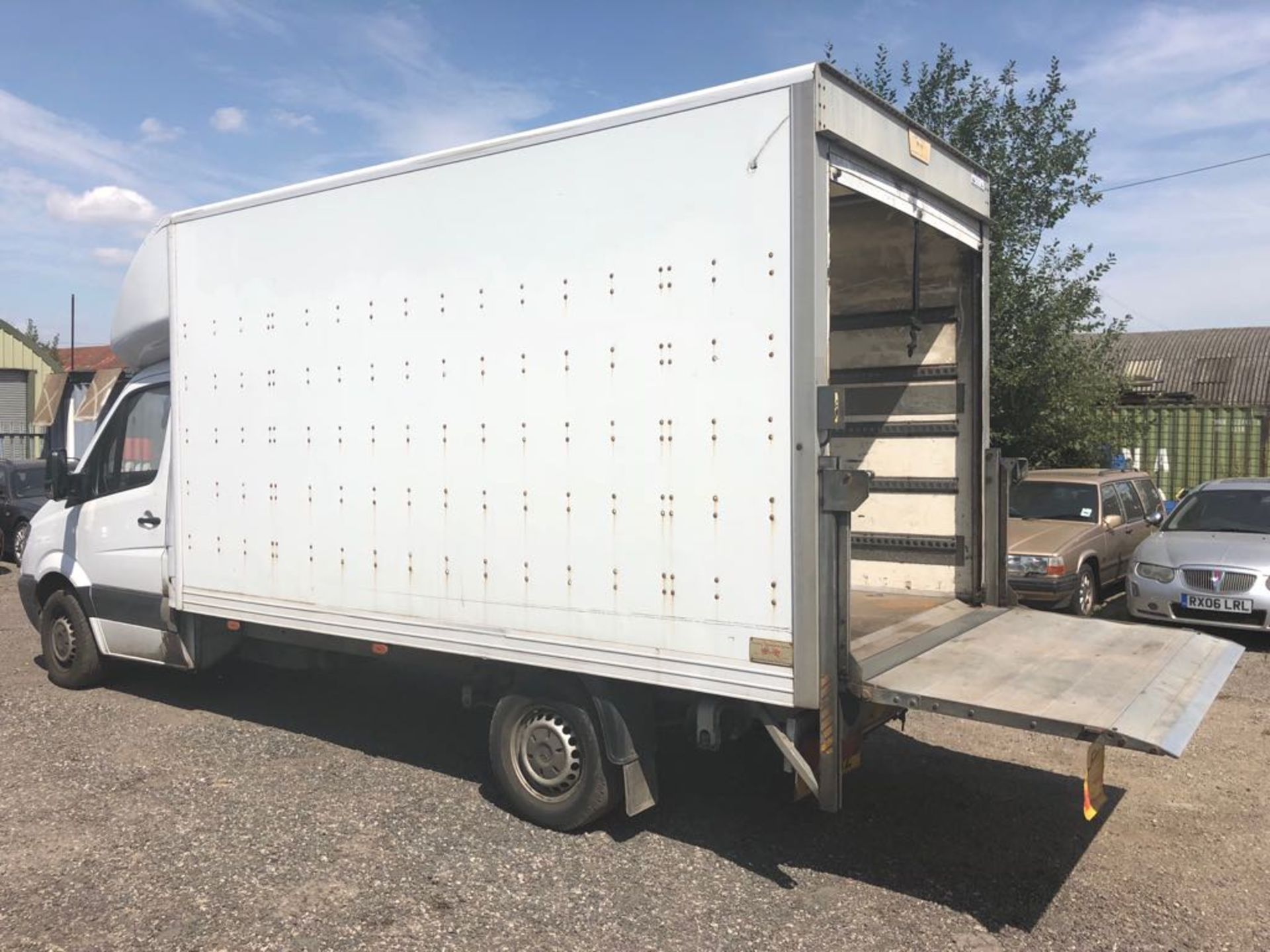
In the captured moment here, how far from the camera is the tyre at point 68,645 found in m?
7.02

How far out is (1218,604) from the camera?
8.59m

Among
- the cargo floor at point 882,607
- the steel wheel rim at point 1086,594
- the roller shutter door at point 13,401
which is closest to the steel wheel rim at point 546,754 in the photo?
the cargo floor at point 882,607

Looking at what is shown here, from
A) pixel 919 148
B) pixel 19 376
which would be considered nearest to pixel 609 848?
pixel 919 148

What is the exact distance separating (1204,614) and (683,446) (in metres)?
6.87

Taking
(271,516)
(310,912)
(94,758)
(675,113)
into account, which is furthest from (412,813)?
(675,113)

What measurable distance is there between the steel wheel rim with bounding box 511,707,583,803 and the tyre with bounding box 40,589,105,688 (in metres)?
3.97

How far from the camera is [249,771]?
5605mm

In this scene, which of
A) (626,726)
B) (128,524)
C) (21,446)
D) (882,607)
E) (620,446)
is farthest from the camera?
(21,446)

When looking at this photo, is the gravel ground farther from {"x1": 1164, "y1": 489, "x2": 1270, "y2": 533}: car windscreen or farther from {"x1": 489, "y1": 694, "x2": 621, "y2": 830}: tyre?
{"x1": 1164, "y1": 489, "x2": 1270, "y2": 533}: car windscreen

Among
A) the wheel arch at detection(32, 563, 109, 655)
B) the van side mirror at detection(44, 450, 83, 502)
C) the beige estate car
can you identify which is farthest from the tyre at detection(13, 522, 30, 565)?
the beige estate car

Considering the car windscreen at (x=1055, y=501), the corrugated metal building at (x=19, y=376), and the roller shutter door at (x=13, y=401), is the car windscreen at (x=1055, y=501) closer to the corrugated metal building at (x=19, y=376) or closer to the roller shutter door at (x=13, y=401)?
the corrugated metal building at (x=19, y=376)

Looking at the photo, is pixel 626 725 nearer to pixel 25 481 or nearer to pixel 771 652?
pixel 771 652

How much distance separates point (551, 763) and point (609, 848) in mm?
475

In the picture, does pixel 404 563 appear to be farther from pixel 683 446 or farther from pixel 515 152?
pixel 515 152
